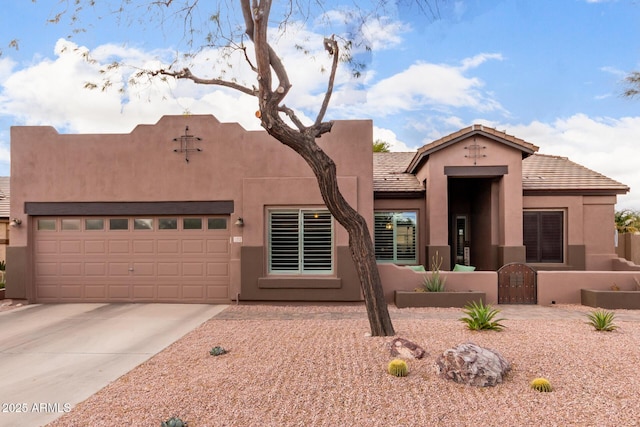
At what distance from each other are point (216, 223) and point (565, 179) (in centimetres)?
1248

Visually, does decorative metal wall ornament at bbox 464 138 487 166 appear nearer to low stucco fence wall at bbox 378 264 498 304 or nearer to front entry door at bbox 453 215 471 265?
front entry door at bbox 453 215 471 265

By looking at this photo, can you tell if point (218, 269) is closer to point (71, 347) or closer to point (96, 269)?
point (96, 269)

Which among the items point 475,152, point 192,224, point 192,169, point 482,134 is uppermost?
point 482,134

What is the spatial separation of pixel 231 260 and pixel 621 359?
869 cm

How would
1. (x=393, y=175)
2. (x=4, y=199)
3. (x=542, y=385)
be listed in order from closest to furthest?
1. (x=542, y=385)
2. (x=393, y=175)
3. (x=4, y=199)

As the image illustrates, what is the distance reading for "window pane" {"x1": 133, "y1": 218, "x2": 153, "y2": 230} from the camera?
11.5 meters

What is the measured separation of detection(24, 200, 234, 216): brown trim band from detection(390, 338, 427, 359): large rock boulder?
21.8 feet

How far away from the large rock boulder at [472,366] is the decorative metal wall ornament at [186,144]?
343 inches

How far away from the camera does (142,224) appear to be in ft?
37.8

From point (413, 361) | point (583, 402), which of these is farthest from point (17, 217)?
point (583, 402)

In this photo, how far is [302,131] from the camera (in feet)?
23.8

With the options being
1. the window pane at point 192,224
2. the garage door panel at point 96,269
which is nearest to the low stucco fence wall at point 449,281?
the window pane at point 192,224

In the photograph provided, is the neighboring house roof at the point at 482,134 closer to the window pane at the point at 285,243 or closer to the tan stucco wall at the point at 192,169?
the tan stucco wall at the point at 192,169

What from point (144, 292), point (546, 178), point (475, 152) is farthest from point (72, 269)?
point (546, 178)
